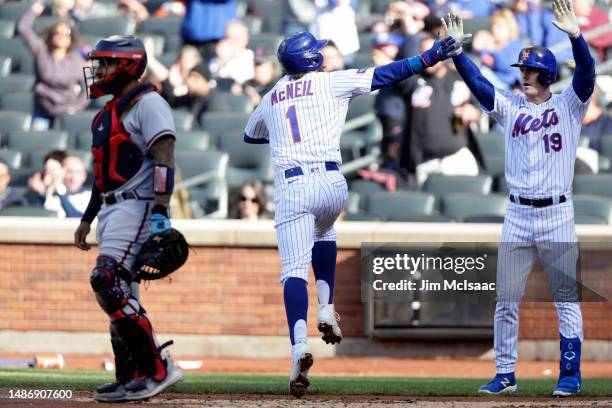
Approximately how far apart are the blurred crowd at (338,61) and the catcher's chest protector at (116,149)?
508 cm

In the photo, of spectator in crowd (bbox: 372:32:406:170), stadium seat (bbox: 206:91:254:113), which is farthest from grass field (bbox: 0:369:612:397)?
stadium seat (bbox: 206:91:254:113)

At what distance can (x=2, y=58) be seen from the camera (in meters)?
15.4

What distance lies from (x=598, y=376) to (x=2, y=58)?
8104mm

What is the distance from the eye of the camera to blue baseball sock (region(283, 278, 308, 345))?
6.96m

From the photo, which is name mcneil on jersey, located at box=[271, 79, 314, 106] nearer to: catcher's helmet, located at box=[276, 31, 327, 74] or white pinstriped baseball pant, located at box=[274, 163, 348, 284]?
catcher's helmet, located at box=[276, 31, 327, 74]

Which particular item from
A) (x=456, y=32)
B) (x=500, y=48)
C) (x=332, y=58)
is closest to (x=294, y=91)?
(x=456, y=32)

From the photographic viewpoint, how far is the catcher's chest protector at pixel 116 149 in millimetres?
6879

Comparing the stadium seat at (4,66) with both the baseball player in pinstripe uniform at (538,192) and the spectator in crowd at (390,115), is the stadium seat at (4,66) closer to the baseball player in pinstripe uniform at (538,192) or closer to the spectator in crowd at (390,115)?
the spectator in crowd at (390,115)

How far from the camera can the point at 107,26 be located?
50.6 feet

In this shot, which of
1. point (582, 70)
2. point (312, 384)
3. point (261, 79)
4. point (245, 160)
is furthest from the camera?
point (261, 79)

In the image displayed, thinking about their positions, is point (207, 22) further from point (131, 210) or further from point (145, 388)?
point (145, 388)

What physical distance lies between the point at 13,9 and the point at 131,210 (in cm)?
1013

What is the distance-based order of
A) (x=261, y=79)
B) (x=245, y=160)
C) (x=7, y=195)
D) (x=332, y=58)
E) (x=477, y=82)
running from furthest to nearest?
(x=261, y=79) → (x=332, y=58) → (x=245, y=160) → (x=7, y=195) → (x=477, y=82)

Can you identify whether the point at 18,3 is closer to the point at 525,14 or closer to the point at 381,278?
the point at 525,14
